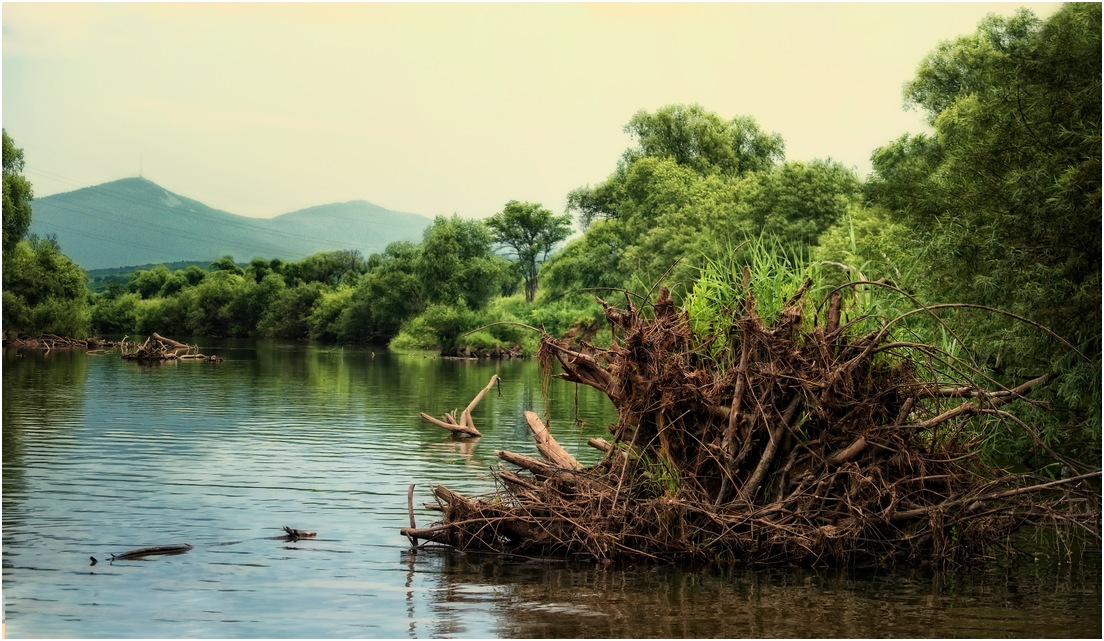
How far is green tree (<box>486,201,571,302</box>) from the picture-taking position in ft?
383

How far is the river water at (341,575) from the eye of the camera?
449 inches

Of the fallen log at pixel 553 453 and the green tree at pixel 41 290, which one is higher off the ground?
the green tree at pixel 41 290

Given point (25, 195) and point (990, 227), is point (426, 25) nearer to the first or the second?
point (25, 195)

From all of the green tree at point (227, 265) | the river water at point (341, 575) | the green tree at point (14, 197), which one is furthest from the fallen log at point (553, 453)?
the green tree at point (227, 265)

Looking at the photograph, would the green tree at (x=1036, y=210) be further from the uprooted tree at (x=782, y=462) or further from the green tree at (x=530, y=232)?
the green tree at (x=530, y=232)

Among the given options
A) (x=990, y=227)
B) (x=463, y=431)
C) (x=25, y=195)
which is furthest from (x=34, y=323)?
(x=990, y=227)

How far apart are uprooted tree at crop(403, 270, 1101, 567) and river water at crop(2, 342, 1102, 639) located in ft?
1.32

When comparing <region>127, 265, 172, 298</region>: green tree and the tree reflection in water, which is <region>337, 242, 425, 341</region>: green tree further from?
the tree reflection in water

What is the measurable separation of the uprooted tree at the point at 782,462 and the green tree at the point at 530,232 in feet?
335

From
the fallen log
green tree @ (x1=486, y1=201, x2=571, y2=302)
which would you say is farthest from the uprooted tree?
green tree @ (x1=486, y1=201, x2=571, y2=302)

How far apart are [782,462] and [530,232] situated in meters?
106

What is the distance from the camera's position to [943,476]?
13.2 metres

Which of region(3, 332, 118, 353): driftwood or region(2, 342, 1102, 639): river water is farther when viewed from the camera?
region(3, 332, 118, 353): driftwood

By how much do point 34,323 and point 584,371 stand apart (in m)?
68.5
